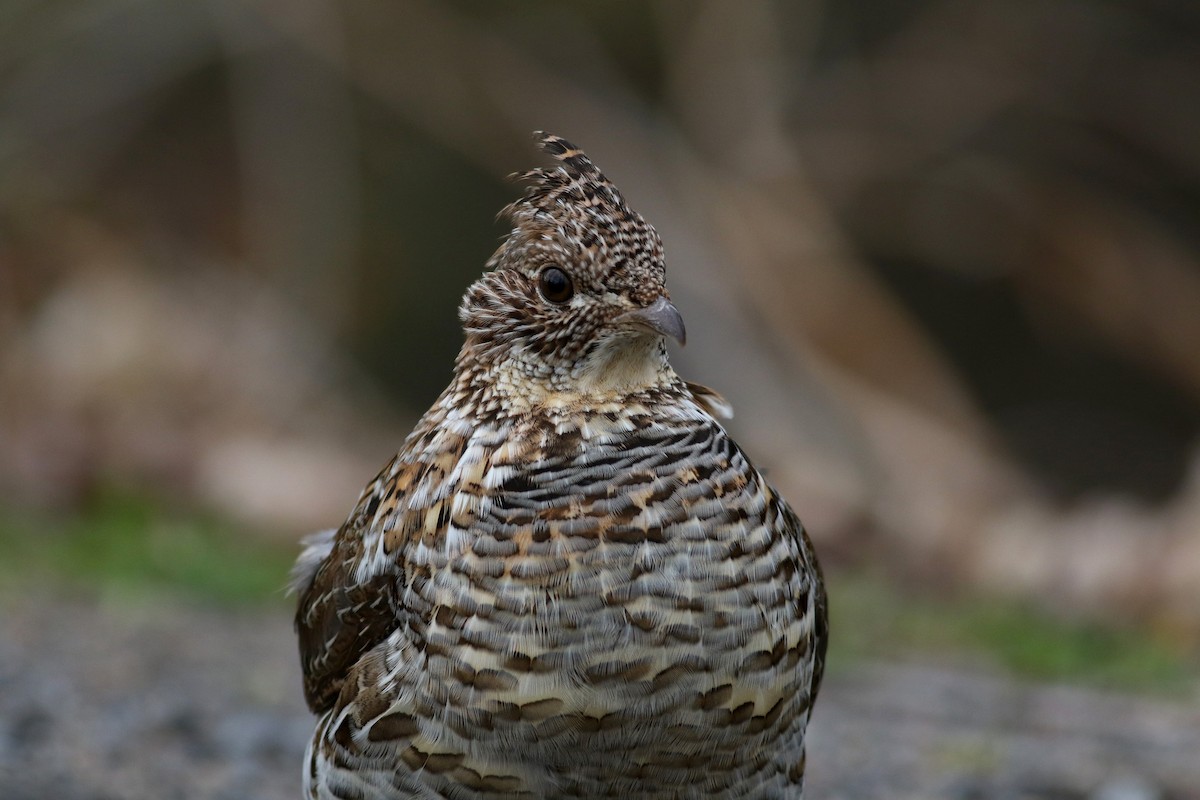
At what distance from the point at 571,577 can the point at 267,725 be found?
2.49m

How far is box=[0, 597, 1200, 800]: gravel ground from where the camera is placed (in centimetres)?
452

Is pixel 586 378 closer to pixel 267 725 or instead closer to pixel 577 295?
pixel 577 295

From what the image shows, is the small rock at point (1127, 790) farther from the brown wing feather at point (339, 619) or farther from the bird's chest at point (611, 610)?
the brown wing feather at point (339, 619)

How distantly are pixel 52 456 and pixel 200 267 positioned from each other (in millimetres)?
3433

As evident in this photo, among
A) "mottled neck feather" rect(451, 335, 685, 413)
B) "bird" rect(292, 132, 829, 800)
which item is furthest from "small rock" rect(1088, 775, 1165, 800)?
"mottled neck feather" rect(451, 335, 685, 413)

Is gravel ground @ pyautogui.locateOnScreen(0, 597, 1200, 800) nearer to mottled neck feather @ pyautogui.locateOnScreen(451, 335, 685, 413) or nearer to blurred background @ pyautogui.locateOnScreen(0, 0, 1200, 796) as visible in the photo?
mottled neck feather @ pyautogui.locateOnScreen(451, 335, 685, 413)

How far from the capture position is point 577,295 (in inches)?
124

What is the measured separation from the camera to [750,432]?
1017 centimetres

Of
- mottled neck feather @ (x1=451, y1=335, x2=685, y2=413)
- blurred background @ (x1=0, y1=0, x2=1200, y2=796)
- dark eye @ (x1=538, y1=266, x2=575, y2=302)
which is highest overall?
blurred background @ (x1=0, y1=0, x2=1200, y2=796)

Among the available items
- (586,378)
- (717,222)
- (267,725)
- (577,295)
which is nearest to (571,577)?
(586,378)

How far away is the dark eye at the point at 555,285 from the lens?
3.18 meters

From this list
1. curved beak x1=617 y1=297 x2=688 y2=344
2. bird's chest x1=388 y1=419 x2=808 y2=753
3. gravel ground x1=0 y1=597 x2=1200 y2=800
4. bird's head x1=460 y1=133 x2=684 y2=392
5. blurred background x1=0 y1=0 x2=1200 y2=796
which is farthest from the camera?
blurred background x1=0 y1=0 x2=1200 y2=796

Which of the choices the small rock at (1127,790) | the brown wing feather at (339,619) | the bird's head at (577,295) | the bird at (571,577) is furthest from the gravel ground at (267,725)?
the bird's head at (577,295)

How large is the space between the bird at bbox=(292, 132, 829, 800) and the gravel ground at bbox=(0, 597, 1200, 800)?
1414 mm
